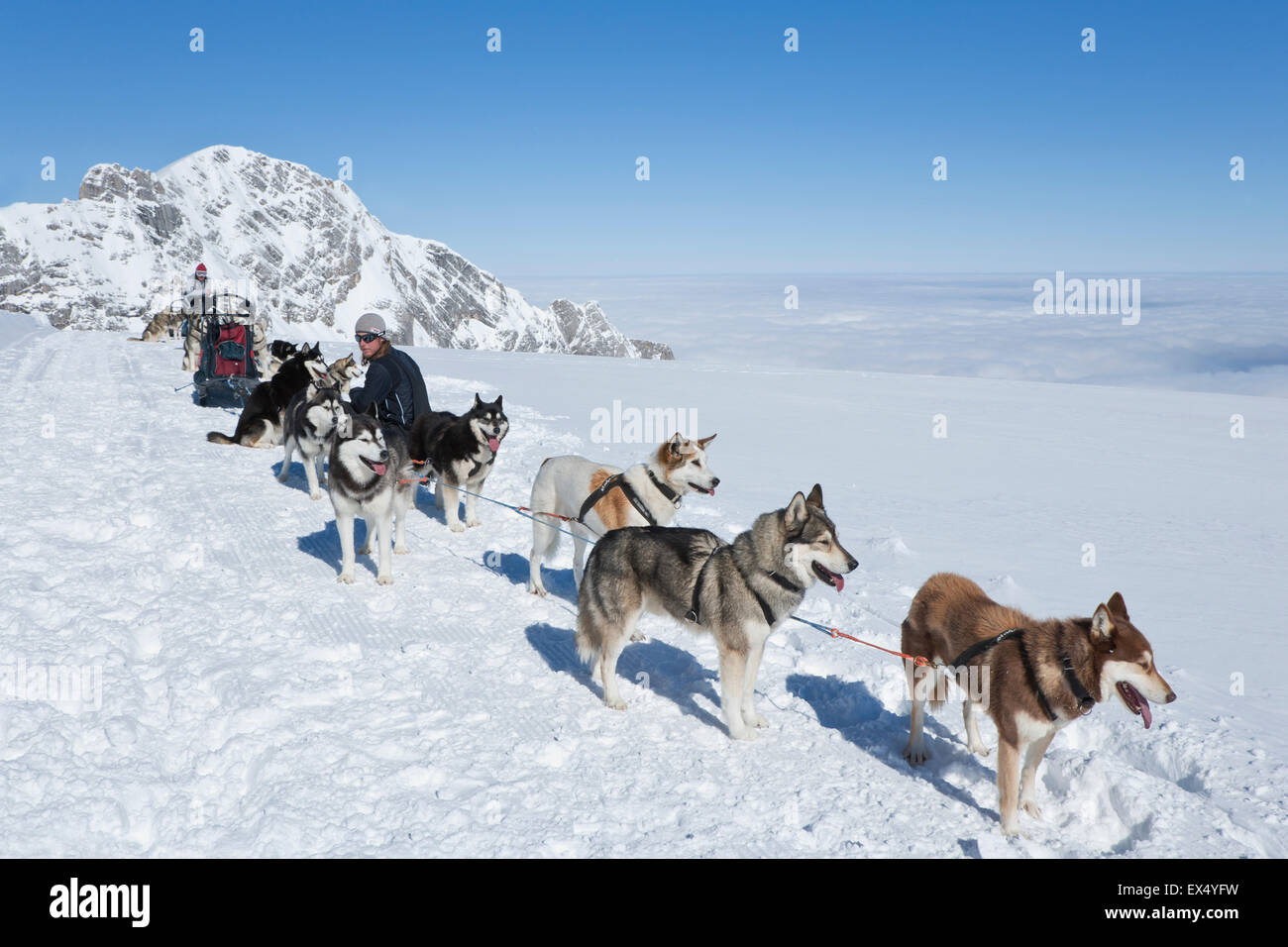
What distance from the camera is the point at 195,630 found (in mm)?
5219

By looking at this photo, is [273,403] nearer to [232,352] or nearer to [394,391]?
[394,391]

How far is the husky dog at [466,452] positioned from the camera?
815cm

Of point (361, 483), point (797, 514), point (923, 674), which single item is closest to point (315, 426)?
point (361, 483)

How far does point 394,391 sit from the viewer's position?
30.3 ft

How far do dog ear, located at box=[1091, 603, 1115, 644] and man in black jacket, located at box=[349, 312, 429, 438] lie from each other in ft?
25.2

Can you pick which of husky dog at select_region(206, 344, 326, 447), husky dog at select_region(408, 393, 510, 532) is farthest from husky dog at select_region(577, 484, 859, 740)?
husky dog at select_region(206, 344, 326, 447)

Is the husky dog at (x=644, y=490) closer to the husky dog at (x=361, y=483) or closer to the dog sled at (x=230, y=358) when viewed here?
the husky dog at (x=361, y=483)

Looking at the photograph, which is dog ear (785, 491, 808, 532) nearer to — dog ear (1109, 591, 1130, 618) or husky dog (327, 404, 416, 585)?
dog ear (1109, 591, 1130, 618)

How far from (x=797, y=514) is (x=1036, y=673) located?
147cm

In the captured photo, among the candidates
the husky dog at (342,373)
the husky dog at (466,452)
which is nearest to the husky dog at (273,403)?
the husky dog at (342,373)

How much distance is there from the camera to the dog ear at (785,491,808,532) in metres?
4.33
